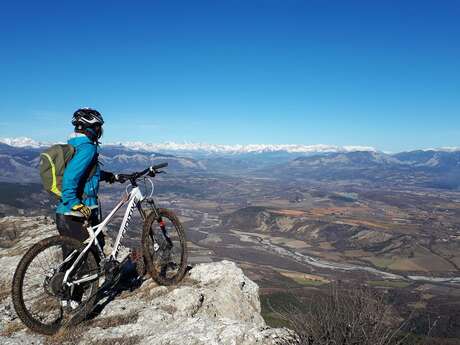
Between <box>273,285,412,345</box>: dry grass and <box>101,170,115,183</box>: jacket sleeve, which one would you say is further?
<box>101,170,115,183</box>: jacket sleeve

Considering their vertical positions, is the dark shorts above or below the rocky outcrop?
above

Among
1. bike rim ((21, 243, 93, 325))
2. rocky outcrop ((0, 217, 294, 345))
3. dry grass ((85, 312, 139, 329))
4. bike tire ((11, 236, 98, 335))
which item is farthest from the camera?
dry grass ((85, 312, 139, 329))

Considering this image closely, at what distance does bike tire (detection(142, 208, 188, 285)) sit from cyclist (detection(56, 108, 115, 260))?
1332mm

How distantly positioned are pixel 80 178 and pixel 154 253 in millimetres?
3001

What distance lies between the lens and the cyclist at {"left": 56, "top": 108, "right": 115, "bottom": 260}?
25.6ft

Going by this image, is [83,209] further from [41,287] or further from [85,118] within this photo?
[85,118]

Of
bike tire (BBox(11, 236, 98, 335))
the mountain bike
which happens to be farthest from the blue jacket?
bike tire (BBox(11, 236, 98, 335))

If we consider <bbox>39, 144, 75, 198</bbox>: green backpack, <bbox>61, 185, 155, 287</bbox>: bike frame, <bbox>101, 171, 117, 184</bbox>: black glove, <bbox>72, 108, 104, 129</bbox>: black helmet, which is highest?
A: <bbox>72, 108, 104, 129</bbox>: black helmet

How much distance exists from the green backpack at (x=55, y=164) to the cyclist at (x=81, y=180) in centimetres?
14

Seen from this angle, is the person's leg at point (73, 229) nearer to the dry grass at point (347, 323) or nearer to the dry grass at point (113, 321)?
the dry grass at point (113, 321)

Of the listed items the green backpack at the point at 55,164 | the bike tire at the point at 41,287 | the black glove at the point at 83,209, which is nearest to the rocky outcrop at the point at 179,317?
the bike tire at the point at 41,287

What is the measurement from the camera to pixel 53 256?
793cm

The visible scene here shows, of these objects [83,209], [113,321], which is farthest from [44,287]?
[83,209]

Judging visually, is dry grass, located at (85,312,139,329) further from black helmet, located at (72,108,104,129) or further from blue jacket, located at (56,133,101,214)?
black helmet, located at (72,108,104,129)
